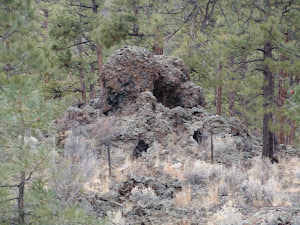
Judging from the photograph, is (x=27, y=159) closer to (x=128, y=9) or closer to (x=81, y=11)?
(x=128, y=9)

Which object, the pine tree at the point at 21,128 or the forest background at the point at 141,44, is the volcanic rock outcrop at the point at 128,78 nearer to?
the forest background at the point at 141,44

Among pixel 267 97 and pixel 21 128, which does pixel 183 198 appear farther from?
pixel 267 97

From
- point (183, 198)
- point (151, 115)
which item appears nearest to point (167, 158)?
point (151, 115)

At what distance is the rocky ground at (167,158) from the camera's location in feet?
20.2

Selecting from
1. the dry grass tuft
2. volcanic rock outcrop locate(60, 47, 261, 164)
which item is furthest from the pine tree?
volcanic rock outcrop locate(60, 47, 261, 164)

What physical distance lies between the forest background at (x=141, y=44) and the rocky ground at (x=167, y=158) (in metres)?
1.28

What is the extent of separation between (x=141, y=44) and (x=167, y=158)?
9.34 metres

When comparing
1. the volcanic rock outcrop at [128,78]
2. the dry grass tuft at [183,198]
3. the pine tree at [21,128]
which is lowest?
the dry grass tuft at [183,198]

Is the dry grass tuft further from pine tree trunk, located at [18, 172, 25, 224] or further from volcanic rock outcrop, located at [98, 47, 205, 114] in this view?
volcanic rock outcrop, located at [98, 47, 205, 114]

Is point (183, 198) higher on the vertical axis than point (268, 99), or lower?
lower

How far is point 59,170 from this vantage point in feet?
11.6

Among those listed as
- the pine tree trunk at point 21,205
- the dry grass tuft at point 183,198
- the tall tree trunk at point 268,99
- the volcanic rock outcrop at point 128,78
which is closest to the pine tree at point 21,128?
the pine tree trunk at point 21,205

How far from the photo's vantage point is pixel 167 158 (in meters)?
9.70

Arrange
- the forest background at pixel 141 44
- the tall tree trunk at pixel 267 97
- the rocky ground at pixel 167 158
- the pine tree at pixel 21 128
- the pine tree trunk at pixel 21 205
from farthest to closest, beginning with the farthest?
the tall tree trunk at pixel 267 97
the rocky ground at pixel 167 158
the pine tree trunk at pixel 21 205
the forest background at pixel 141 44
the pine tree at pixel 21 128
